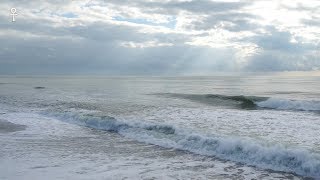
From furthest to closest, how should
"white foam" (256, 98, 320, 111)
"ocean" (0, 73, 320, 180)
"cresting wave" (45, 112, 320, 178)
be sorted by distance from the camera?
"white foam" (256, 98, 320, 111) < "cresting wave" (45, 112, 320, 178) < "ocean" (0, 73, 320, 180)

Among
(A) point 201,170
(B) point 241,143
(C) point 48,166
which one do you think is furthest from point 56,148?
(B) point 241,143

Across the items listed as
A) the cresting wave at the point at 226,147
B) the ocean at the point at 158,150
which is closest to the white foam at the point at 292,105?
the ocean at the point at 158,150

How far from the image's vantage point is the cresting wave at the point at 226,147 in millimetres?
10078

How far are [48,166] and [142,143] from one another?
4.82 m

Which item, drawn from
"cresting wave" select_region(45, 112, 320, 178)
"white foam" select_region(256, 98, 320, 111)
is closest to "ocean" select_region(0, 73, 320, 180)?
"cresting wave" select_region(45, 112, 320, 178)

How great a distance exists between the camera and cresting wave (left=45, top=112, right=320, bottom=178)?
1008 cm

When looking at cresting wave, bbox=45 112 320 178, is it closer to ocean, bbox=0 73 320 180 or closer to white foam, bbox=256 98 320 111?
ocean, bbox=0 73 320 180

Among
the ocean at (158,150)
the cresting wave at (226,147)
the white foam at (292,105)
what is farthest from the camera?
the white foam at (292,105)

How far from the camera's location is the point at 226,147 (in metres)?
12.2

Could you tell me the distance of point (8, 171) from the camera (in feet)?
30.4

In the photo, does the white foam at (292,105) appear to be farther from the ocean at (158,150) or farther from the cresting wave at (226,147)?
the cresting wave at (226,147)

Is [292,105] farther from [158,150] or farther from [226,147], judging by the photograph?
[158,150]

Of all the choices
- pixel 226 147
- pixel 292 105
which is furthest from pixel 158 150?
pixel 292 105

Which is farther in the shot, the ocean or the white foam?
the white foam
